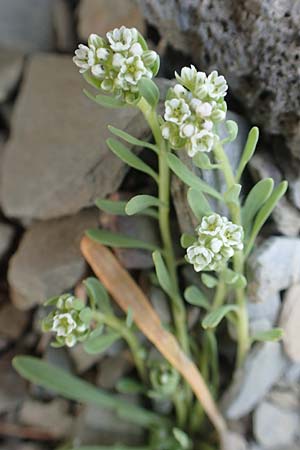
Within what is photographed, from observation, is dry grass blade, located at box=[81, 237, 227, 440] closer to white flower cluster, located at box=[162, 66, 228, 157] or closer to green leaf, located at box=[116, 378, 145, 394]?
green leaf, located at box=[116, 378, 145, 394]

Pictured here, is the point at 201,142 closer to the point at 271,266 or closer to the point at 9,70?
the point at 271,266

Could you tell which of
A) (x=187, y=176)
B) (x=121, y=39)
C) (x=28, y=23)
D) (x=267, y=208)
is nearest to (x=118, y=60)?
(x=121, y=39)

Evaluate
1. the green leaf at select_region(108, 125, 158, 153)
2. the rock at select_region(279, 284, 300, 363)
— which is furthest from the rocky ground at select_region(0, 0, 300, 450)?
the green leaf at select_region(108, 125, 158, 153)

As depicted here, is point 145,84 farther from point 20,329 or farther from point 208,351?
point 20,329

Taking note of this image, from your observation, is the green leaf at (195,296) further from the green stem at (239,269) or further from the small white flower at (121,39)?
the small white flower at (121,39)

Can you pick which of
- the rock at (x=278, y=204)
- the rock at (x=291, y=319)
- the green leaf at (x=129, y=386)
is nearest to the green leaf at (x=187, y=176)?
the rock at (x=278, y=204)

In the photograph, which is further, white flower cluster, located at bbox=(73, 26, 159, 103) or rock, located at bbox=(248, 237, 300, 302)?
rock, located at bbox=(248, 237, 300, 302)

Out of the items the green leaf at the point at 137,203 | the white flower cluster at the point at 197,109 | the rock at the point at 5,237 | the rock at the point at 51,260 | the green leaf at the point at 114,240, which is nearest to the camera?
the white flower cluster at the point at 197,109

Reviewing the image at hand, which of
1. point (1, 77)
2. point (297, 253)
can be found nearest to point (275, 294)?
point (297, 253)
